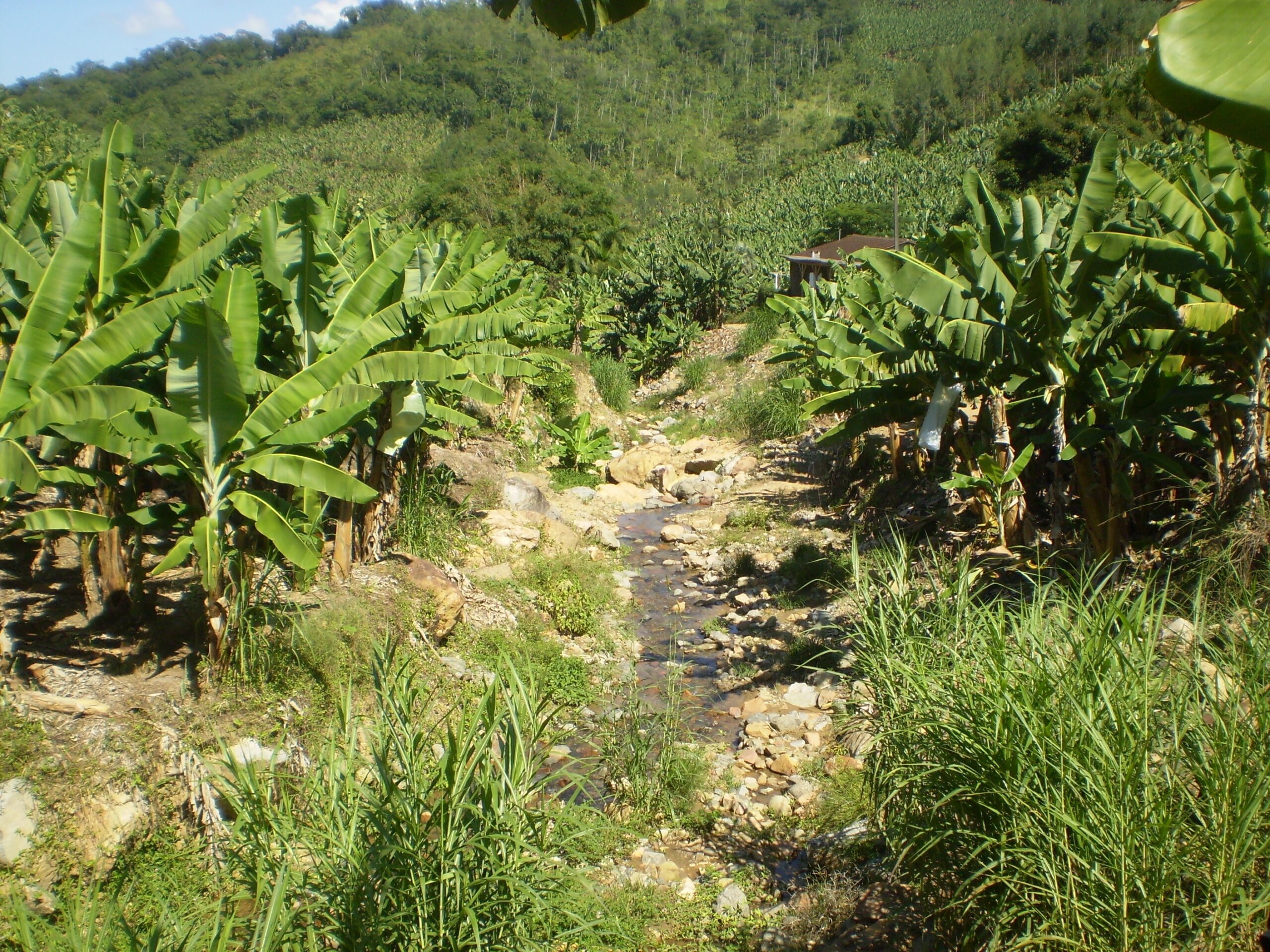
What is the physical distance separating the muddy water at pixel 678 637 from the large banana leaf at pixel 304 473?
9.35ft

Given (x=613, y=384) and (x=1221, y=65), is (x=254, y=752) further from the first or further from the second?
(x=613, y=384)

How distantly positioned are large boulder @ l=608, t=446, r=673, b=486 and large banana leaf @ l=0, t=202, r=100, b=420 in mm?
10001

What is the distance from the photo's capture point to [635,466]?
14.1 meters

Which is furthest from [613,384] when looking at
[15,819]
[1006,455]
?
[15,819]

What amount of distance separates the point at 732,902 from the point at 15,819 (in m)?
3.08

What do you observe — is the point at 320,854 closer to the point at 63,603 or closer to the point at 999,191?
the point at 63,603

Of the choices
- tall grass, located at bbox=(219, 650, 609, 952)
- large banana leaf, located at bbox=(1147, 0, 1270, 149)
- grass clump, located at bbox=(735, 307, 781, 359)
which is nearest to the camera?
large banana leaf, located at bbox=(1147, 0, 1270, 149)

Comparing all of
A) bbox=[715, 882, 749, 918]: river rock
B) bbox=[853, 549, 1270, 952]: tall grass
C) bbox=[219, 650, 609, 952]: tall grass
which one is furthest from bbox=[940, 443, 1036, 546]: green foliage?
bbox=[219, 650, 609, 952]: tall grass

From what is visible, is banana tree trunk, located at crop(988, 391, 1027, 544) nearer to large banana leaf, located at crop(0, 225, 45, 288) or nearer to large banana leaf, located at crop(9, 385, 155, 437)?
large banana leaf, located at crop(9, 385, 155, 437)

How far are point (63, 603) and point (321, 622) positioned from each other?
1.73 metres

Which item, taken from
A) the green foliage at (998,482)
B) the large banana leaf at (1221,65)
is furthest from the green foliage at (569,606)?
the large banana leaf at (1221,65)

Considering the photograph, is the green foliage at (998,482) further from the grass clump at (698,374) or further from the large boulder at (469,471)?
the grass clump at (698,374)

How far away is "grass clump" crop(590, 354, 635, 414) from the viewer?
61.0 feet

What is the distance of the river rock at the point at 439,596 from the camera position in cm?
644
